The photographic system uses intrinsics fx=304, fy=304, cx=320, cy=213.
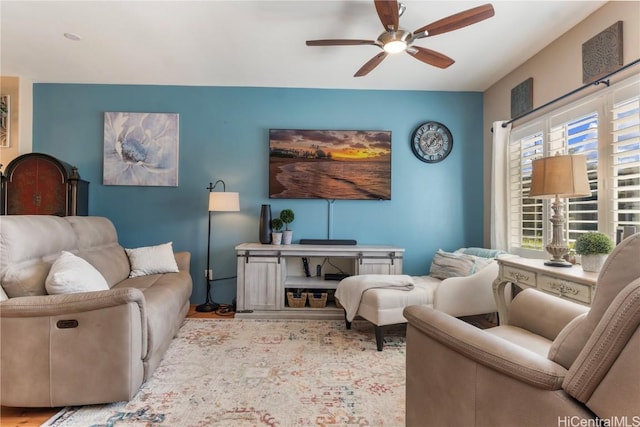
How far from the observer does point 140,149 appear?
3.61 m

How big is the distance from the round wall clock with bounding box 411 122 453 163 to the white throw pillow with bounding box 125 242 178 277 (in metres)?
3.02

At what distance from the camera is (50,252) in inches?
84.1

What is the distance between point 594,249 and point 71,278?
3.11 meters

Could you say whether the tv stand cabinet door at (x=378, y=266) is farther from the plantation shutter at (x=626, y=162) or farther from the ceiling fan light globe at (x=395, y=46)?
the ceiling fan light globe at (x=395, y=46)

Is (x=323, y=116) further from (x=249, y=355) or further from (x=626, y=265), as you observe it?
(x=626, y=265)

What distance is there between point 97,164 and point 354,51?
10.5 feet

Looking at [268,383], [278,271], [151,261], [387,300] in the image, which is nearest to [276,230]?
[278,271]

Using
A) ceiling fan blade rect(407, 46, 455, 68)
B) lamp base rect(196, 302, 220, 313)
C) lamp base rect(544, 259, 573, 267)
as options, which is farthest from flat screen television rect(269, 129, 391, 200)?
lamp base rect(544, 259, 573, 267)

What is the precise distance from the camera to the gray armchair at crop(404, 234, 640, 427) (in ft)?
2.41

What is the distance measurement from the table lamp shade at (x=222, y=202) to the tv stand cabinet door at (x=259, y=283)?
56 cm

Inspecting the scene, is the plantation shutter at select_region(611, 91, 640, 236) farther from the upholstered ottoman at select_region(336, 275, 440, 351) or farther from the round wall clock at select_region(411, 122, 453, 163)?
the round wall clock at select_region(411, 122, 453, 163)

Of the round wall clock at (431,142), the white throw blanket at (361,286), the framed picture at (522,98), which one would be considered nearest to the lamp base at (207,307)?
the white throw blanket at (361,286)

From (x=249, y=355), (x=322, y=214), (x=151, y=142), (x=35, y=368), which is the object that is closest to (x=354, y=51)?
(x=322, y=214)

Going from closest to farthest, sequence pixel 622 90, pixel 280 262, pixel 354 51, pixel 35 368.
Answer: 1. pixel 35 368
2. pixel 622 90
3. pixel 354 51
4. pixel 280 262
